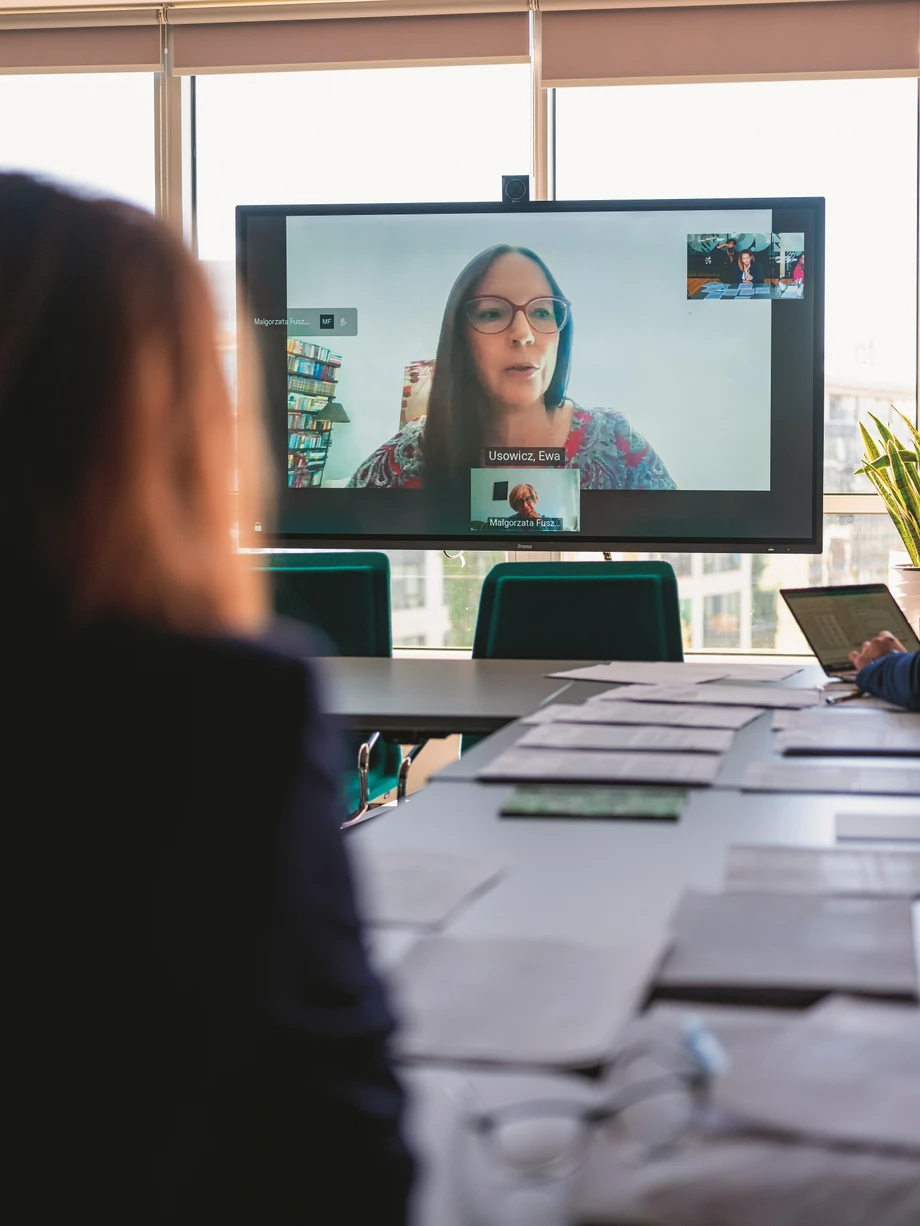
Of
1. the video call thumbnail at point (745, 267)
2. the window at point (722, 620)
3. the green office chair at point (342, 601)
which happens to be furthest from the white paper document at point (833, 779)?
the window at point (722, 620)

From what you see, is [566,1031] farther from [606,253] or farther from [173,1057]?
[606,253]

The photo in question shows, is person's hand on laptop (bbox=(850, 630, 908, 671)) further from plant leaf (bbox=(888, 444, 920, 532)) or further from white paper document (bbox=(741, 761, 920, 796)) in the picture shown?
plant leaf (bbox=(888, 444, 920, 532))

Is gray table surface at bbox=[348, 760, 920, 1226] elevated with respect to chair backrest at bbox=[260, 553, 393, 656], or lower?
lower

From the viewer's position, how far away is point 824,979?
977 millimetres

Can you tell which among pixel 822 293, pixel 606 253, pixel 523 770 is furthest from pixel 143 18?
pixel 523 770

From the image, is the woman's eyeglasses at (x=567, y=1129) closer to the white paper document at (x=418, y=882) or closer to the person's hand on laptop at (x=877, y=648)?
the white paper document at (x=418, y=882)

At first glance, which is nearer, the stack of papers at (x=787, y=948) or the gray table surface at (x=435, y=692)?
the stack of papers at (x=787, y=948)

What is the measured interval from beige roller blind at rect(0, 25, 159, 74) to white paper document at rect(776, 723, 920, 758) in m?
4.29

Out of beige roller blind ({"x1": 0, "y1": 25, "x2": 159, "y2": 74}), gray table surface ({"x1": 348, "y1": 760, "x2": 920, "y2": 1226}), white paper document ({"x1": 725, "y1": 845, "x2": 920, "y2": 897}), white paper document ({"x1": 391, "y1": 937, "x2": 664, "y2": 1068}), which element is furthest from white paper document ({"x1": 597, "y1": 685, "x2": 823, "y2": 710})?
beige roller blind ({"x1": 0, "y1": 25, "x2": 159, "y2": 74})

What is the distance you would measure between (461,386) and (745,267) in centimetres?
104

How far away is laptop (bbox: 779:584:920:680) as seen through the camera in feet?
9.12

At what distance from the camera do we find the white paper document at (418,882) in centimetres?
116

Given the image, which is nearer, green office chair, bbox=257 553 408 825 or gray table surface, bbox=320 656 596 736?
gray table surface, bbox=320 656 596 736

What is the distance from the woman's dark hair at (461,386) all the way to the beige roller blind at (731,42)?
3.65 feet
